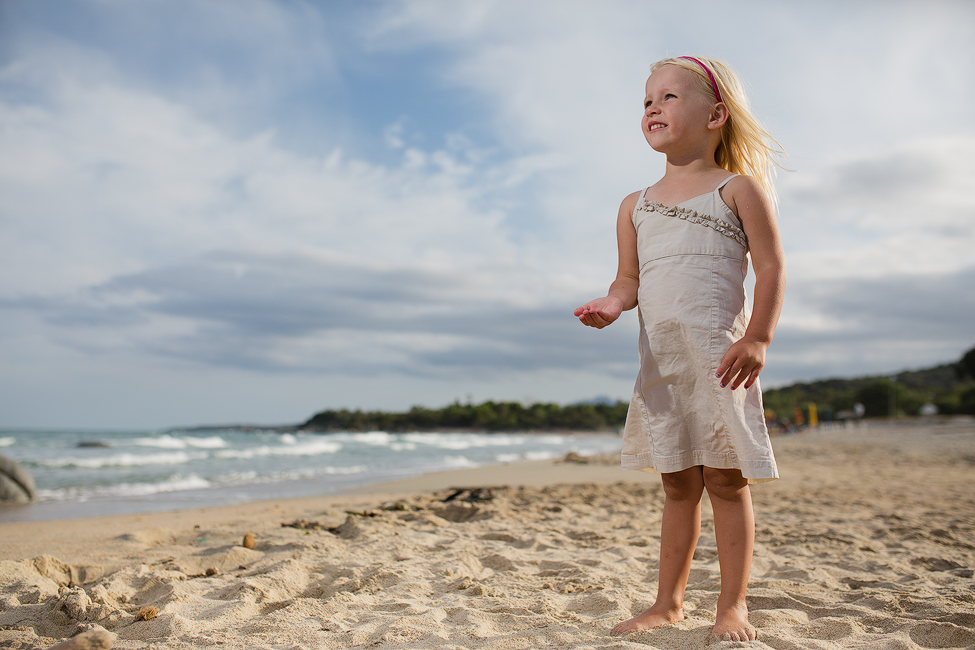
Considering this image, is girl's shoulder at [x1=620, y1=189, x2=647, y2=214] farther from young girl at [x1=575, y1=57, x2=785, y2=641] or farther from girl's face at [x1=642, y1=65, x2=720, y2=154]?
girl's face at [x1=642, y1=65, x2=720, y2=154]

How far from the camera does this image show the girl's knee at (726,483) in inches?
75.7

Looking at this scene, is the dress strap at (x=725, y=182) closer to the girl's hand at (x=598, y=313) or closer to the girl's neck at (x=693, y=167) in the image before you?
the girl's neck at (x=693, y=167)

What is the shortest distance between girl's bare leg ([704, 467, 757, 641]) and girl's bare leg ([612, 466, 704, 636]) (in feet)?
0.29

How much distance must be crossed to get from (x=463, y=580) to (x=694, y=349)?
1472 mm

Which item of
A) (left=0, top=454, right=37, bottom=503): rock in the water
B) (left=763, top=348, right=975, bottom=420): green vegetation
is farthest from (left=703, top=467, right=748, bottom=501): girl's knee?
(left=763, top=348, right=975, bottom=420): green vegetation

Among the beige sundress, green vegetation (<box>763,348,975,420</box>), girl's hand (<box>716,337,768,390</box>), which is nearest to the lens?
girl's hand (<box>716,337,768,390</box>)

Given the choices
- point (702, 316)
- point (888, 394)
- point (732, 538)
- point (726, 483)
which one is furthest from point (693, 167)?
point (888, 394)

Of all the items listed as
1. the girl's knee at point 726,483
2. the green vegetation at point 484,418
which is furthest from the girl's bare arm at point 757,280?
the green vegetation at point 484,418

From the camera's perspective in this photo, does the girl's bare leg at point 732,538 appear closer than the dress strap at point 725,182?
Yes

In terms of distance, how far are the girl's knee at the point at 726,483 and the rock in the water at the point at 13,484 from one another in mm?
7815

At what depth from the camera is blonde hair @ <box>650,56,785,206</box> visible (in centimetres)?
209

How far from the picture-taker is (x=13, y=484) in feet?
22.2

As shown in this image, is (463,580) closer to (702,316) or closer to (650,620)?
(650,620)

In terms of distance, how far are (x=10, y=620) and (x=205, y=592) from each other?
0.62m
